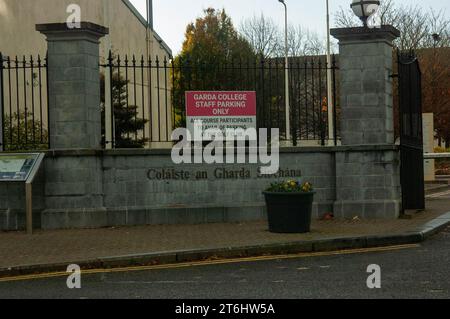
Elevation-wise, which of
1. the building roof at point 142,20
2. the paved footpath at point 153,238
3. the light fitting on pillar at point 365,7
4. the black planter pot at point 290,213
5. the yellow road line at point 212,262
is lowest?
the yellow road line at point 212,262

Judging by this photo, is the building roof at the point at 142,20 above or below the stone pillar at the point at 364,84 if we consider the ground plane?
above

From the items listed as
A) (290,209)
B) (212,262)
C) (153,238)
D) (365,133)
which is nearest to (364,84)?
(365,133)

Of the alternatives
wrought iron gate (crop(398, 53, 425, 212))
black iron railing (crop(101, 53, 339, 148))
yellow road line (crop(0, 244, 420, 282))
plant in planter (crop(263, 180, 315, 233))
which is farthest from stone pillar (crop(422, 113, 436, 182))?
yellow road line (crop(0, 244, 420, 282))

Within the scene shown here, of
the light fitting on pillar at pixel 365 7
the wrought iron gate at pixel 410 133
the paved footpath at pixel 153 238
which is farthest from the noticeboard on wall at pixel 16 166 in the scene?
the wrought iron gate at pixel 410 133

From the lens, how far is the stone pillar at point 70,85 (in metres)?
13.5

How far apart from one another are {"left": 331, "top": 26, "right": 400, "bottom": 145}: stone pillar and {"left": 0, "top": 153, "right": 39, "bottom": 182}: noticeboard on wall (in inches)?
240

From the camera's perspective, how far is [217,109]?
563 inches

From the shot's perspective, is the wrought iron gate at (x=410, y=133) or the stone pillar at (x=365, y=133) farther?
the wrought iron gate at (x=410, y=133)

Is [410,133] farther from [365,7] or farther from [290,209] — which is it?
[290,209]

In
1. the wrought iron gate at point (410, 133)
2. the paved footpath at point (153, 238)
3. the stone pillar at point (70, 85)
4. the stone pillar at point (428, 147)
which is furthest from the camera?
the stone pillar at point (428, 147)

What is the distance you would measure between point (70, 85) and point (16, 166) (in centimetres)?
184

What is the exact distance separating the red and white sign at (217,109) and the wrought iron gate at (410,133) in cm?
311

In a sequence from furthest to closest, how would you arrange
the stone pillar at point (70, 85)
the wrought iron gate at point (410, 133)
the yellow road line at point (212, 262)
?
the wrought iron gate at point (410, 133) < the stone pillar at point (70, 85) < the yellow road line at point (212, 262)

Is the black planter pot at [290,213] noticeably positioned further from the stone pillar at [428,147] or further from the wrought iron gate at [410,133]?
the stone pillar at [428,147]
